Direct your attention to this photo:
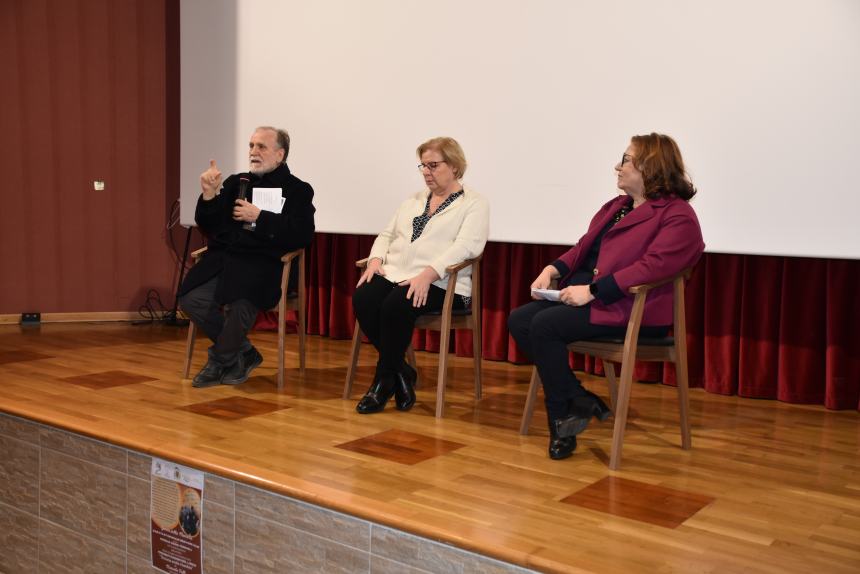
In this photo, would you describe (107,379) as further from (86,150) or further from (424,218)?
(86,150)

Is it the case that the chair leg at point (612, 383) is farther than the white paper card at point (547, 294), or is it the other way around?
the chair leg at point (612, 383)

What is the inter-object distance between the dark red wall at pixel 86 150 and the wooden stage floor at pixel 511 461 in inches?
54.5

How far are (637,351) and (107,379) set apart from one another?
2166 mm

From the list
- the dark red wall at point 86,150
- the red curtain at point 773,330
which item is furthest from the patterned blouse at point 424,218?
the dark red wall at point 86,150

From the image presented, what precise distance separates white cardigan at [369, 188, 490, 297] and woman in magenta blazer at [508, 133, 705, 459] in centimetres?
53

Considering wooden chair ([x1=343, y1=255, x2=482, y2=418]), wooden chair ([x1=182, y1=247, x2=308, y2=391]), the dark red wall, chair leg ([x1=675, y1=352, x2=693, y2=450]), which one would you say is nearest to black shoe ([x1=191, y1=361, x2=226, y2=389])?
wooden chair ([x1=182, y1=247, x2=308, y2=391])

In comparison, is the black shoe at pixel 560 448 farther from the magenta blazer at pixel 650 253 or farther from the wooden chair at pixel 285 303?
the wooden chair at pixel 285 303

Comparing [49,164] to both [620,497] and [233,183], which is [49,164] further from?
[620,497]

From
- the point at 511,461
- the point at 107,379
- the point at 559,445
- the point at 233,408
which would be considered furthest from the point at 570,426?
the point at 107,379

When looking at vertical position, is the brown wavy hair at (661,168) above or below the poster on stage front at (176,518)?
above

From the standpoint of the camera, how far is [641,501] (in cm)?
227

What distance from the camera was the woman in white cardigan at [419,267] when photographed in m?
3.16

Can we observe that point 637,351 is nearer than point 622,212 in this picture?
Yes

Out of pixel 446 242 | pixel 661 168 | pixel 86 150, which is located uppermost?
pixel 86 150
